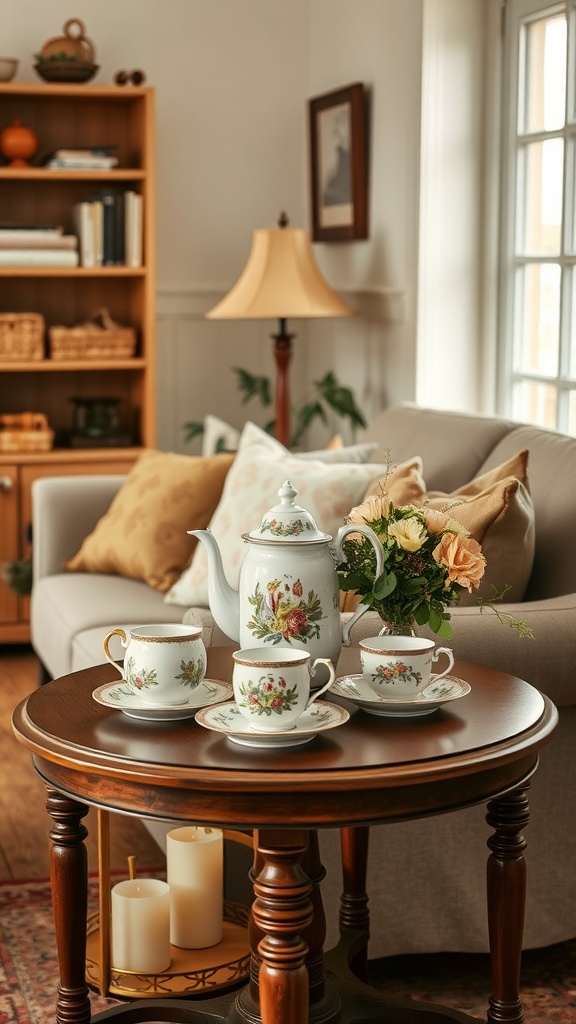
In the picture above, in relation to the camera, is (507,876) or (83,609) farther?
(83,609)

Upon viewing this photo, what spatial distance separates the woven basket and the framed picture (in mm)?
821

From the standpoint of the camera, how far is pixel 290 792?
1.33 m

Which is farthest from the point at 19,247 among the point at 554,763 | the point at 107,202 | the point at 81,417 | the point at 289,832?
the point at 289,832

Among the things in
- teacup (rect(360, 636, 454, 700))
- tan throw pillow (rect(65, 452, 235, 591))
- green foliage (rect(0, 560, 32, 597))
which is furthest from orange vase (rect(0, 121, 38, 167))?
teacup (rect(360, 636, 454, 700))

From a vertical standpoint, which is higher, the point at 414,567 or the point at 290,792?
the point at 414,567

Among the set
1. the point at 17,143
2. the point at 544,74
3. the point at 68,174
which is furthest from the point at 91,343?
the point at 544,74

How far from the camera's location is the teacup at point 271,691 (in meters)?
1.41

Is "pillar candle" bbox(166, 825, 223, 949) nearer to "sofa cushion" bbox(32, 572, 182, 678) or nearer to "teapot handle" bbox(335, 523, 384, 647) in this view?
"teapot handle" bbox(335, 523, 384, 647)

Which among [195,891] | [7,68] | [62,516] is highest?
[7,68]

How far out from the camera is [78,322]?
4.83m

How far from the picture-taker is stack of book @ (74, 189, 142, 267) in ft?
14.7

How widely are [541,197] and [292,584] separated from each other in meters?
2.29

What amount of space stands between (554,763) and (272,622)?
2.63ft

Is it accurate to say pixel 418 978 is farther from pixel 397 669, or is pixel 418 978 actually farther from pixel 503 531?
pixel 397 669
